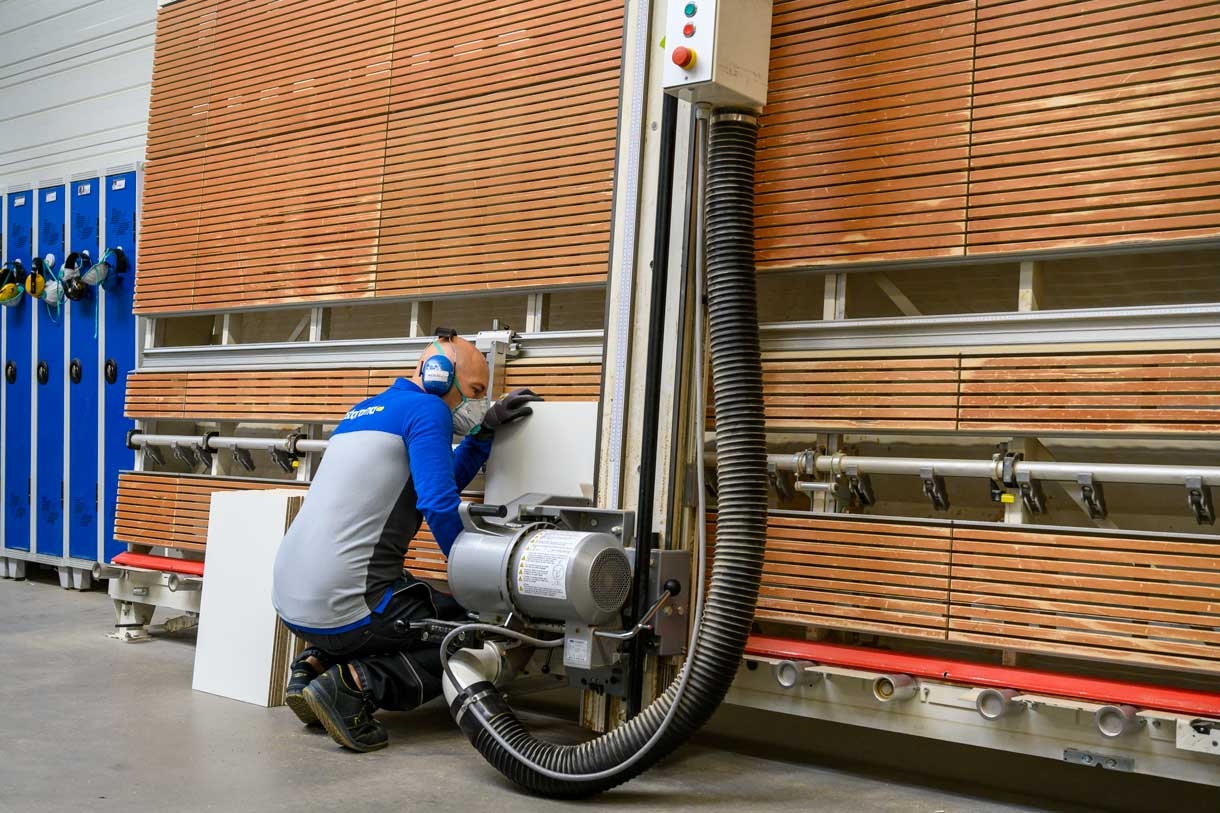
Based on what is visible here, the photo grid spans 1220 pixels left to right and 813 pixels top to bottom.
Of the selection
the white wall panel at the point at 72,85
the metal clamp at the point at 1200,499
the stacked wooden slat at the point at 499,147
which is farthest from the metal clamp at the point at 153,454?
the metal clamp at the point at 1200,499

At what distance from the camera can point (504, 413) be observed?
14.3ft

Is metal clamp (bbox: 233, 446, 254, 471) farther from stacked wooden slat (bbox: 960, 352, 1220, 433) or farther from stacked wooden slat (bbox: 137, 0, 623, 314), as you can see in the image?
stacked wooden slat (bbox: 960, 352, 1220, 433)

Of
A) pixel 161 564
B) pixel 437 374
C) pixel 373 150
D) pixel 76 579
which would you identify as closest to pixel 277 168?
pixel 373 150

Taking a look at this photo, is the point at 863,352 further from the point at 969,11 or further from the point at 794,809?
the point at 794,809

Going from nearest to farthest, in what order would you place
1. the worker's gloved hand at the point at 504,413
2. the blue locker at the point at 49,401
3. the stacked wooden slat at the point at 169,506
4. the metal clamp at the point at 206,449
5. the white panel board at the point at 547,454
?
the white panel board at the point at 547,454 < the worker's gloved hand at the point at 504,413 < the stacked wooden slat at the point at 169,506 < the metal clamp at the point at 206,449 < the blue locker at the point at 49,401

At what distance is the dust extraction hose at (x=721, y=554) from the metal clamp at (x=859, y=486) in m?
0.43

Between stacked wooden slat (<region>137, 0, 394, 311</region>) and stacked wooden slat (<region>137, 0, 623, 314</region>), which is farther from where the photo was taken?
stacked wooden slat (<region>137, 0, 394, 311</region>)

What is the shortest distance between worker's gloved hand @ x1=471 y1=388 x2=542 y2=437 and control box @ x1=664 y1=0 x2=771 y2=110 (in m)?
1.36

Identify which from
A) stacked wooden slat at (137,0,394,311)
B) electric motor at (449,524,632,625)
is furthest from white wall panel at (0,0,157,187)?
electric motor at (449,524,632,625)

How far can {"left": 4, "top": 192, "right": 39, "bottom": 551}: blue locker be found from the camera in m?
7.79

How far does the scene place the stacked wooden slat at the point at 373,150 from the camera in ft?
15.1

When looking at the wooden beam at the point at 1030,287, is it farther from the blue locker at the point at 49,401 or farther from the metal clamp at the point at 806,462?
the blue locker at the point at 49,401

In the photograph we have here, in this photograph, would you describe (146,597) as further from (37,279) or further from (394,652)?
(37,279)

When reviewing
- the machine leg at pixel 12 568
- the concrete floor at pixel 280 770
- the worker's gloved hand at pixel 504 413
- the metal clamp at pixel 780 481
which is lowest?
the machine leg at pixel 12 568
